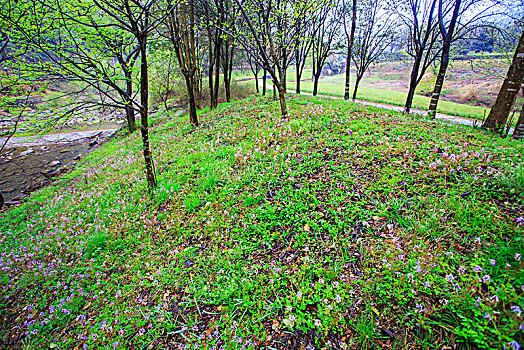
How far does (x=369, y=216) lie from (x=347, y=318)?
6.19 feet

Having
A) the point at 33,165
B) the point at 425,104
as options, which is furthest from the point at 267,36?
the point at 425,104

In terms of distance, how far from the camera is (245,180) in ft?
19.0

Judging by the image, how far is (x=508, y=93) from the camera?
7.17 meters

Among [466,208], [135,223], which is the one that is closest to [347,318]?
[466,208]

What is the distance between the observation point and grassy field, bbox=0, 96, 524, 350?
2.54m

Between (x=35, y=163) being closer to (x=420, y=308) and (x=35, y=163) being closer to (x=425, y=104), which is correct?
(x=420, y=308)

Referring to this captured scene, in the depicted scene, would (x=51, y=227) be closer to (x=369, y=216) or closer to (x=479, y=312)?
(x=369, y=216)

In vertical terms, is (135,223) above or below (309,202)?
below

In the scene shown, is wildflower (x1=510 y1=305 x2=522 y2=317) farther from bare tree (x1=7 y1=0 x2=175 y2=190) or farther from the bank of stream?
the bank of stream

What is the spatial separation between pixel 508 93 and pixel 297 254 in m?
9.66

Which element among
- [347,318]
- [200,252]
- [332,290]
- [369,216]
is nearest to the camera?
[347,318]

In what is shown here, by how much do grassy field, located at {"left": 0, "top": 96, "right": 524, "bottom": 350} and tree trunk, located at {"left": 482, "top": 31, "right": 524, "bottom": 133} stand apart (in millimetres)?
1967

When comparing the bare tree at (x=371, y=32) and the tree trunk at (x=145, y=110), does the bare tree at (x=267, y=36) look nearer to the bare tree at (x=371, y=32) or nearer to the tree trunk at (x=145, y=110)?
the tree trunk at (x=145, y=110)

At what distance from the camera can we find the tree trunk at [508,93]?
6.85 metres
